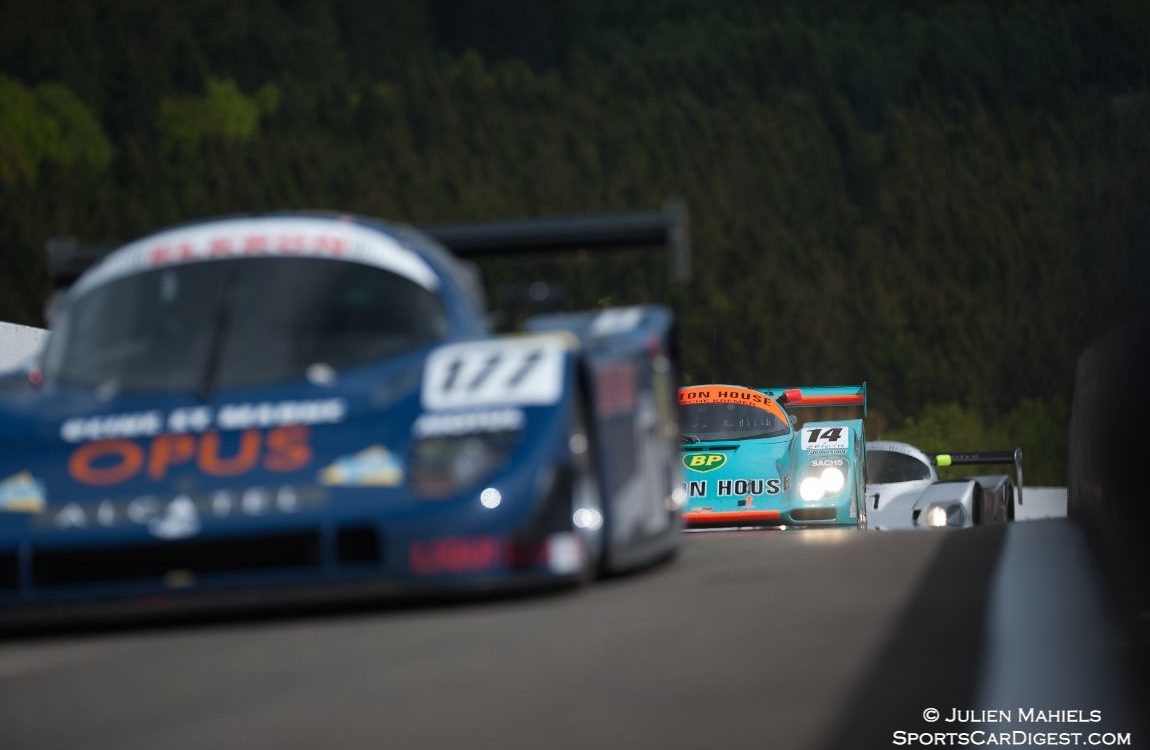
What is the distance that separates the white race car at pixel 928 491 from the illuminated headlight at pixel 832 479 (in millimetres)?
685

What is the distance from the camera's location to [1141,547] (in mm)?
6988

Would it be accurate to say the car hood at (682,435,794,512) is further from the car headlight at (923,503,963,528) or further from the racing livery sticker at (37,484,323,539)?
the racing livery sticker at (37,484,323,539)

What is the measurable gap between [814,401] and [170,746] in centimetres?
1474

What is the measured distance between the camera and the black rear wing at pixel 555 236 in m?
8.46

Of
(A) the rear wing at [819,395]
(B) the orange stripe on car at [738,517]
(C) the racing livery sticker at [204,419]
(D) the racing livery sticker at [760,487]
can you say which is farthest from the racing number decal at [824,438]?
(C) the racing livery sticker at [204,419]

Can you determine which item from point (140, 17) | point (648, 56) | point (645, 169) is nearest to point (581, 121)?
point (645, 169)

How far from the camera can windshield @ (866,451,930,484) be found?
17688mm

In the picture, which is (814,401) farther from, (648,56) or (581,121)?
(648,56)

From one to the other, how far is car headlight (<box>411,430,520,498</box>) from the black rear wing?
10.1 feet

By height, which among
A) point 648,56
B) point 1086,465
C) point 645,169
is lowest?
point 1086,465

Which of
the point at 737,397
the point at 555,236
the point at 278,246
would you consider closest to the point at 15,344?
the point at 737,397

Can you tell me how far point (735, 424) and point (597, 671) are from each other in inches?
460

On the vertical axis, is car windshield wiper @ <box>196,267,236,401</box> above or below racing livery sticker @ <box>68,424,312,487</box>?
above

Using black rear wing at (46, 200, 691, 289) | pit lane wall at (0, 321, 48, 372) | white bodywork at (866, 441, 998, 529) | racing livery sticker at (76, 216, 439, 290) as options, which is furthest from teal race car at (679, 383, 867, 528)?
racing livery sticker at (76, 216, 439, 290)
